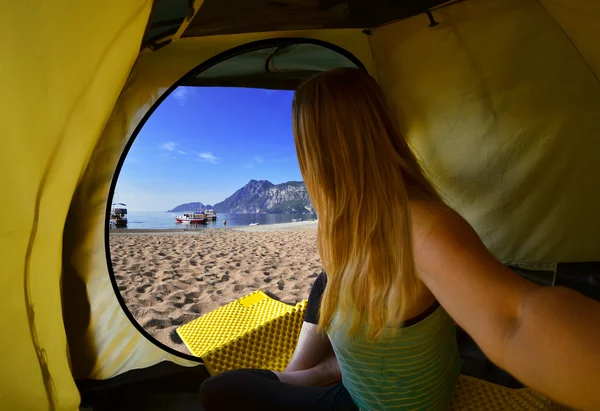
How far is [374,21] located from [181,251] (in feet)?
19.8

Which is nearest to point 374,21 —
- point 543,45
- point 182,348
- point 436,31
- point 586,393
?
point 436,31

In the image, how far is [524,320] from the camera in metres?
0.36

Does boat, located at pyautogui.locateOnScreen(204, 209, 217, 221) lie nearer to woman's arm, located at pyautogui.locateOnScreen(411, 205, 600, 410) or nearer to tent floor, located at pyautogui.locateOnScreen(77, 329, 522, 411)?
tent floor, located at pyautogui.locateOnScreen(77, 329, 522, 411)

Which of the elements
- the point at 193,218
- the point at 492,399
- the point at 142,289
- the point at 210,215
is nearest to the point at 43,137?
the point at 492,399

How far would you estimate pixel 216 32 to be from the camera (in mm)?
1150

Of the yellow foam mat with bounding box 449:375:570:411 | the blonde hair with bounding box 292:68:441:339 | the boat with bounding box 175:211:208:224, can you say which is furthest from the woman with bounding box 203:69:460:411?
the boat with bounding box 175:211:208:224

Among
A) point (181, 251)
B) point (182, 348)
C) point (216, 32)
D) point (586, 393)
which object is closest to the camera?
point (586, 393)

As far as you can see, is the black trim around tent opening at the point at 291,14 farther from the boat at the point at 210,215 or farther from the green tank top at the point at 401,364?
the boat at the point at 210,215

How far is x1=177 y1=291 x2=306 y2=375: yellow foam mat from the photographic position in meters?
1.36

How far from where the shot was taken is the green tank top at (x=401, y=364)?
24.5 inches

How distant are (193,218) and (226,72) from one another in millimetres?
12495

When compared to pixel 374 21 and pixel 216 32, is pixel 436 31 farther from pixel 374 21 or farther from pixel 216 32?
pixel 216 32

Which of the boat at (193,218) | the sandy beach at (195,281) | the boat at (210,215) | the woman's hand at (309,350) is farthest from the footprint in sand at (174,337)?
the boat at (210,215)

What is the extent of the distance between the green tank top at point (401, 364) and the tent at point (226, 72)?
0.58 meters
